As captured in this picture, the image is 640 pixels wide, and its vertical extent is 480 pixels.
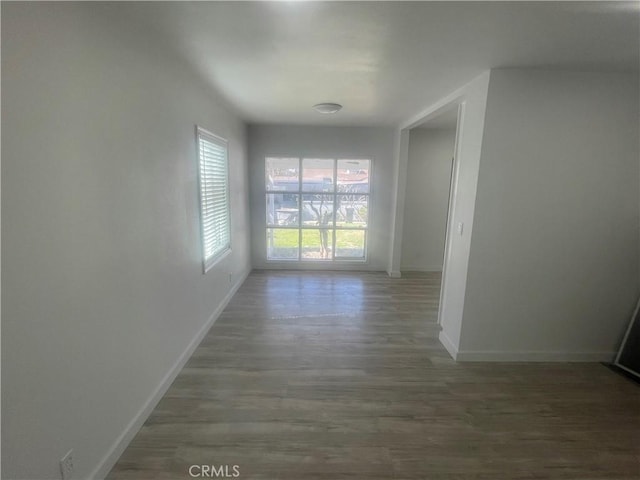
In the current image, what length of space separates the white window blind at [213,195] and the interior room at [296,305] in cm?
5

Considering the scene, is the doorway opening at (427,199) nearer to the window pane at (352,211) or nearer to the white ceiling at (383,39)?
the window pane at (352,211)

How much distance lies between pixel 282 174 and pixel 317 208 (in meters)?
0.86

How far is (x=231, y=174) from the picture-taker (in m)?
3.96

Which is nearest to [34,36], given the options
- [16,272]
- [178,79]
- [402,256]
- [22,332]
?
[16,272]

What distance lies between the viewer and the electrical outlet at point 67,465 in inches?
50.7

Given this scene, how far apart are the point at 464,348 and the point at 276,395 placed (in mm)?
1710

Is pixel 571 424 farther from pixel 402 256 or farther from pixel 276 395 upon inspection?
pixel 402 256

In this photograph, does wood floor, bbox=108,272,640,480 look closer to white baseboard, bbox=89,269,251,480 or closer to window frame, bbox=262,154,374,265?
white baseboard, bbox=89,269,251,480

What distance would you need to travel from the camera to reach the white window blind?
290cm

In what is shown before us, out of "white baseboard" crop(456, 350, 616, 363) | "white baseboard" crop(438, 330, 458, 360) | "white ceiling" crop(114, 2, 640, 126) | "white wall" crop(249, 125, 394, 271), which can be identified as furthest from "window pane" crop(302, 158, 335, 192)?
"white baseboard" crop(456, 350, 616, 363)

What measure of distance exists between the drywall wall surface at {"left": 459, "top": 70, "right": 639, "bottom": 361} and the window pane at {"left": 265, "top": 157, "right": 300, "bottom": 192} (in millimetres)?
3359

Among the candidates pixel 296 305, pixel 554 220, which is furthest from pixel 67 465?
Answer: pixel 554 220

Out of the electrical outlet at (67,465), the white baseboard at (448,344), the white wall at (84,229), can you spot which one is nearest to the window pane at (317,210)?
the white baseboard at (448,344)

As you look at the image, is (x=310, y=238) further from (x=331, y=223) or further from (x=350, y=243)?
(x=350, y=243)
